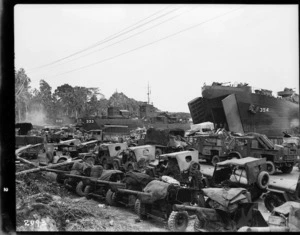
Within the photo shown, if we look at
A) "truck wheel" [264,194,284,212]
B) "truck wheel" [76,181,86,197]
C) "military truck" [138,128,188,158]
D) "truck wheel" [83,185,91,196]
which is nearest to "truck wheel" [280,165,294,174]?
"military truck" [138,128,188,158]

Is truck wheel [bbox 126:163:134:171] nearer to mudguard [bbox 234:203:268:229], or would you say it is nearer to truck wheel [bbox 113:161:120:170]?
truck wheel [bbox 113:161:120:170]

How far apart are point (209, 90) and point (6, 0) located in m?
10.2

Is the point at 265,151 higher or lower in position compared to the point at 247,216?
higher

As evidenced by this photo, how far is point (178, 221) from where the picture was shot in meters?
4.64

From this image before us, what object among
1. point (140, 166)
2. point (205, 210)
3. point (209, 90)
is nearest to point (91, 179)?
point (140, 166)

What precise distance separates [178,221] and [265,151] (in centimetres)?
586

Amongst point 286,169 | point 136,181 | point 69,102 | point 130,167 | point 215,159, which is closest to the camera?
point 136,181

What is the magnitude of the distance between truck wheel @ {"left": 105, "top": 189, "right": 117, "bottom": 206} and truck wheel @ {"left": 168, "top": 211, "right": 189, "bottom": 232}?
2.08 m

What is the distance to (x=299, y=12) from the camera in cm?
402

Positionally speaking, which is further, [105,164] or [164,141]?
[164,141]

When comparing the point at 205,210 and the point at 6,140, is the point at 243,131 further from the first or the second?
the point at 6,140

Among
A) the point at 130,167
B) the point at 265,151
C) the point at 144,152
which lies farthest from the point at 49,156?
the point at 265,151

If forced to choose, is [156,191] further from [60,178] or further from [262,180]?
[60,178]

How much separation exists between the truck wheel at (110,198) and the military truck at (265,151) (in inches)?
207
